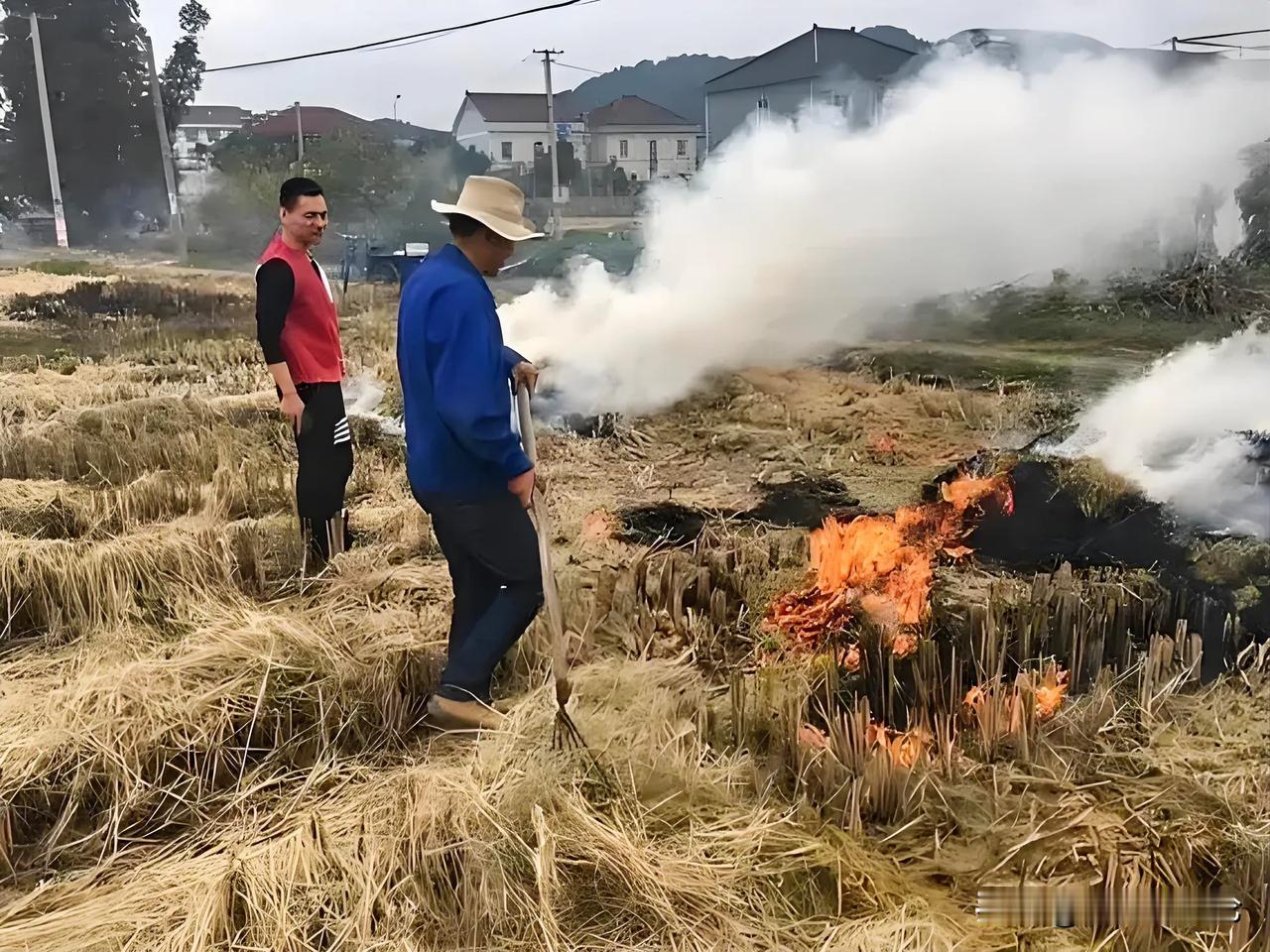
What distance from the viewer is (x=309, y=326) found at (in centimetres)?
384

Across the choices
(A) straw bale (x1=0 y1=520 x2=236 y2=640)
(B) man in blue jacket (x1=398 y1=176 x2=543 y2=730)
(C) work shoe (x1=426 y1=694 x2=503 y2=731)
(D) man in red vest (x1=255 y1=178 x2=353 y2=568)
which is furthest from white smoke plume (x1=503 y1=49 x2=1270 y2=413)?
(A) straw bale (x1=0 y1=520 x2=236 y2=640)

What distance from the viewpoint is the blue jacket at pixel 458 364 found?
2.88 m

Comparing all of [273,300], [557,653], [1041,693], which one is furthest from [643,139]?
[1041,693]

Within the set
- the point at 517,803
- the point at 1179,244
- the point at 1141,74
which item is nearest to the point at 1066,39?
the point at 1141,74

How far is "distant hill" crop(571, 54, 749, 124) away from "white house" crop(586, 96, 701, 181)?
0.03m

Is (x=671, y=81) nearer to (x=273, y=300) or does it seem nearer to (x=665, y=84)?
(x=665, y=84)

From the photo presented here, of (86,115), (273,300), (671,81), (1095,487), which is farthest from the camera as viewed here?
(86,115)

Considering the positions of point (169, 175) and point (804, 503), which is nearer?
point (804, 503)

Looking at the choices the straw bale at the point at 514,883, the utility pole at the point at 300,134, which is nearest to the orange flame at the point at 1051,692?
the straw bale at the point at 514,883

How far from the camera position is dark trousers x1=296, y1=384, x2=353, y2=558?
3898mm

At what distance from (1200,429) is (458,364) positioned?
7.50 ft

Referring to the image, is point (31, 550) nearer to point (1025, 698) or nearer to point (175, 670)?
point (175, 670)

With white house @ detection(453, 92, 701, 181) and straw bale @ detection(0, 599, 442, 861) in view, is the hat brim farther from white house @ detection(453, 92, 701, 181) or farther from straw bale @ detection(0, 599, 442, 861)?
straw bale @ detection(0, 599, 442, 861)

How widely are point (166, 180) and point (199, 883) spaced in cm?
301
